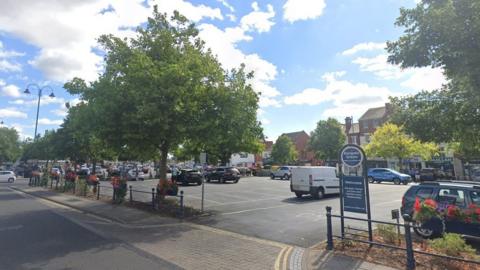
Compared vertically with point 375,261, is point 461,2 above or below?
above

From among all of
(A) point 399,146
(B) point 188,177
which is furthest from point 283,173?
(A) point 399,146

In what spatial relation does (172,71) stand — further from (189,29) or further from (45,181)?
(45,181)

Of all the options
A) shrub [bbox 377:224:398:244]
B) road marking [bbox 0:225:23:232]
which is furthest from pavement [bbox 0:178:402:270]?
road marking [bbox 0:225:23:232]

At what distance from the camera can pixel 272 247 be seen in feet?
28.7

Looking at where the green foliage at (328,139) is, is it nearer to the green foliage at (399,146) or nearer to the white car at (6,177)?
the green foliage at (399,146)

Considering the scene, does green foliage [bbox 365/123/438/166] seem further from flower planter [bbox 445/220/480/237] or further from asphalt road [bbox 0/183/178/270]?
asphalt road [bbox 0/183/178/270]

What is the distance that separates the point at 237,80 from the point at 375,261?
10.5m

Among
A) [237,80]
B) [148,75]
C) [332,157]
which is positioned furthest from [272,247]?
[332,157]

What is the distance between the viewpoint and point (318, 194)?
65.0ft

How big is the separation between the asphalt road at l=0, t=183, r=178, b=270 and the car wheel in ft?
41.4

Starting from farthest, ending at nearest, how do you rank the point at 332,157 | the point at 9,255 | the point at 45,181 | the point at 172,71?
the point at 332,157
the point at 45,181
the point at 172,71
the point at 9,255

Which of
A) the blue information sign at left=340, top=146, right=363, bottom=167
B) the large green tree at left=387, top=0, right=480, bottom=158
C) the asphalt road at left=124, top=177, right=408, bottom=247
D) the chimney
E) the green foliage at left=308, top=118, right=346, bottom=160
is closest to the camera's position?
the large green tree at left=387, top=0, right=480, bottom=158

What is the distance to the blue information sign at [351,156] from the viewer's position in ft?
29.4

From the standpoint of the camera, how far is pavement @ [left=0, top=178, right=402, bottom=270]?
726 centimetres
